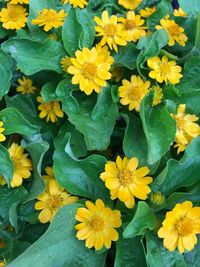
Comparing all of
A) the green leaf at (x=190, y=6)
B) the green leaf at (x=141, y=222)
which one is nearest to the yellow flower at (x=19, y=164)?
the green leaf at (x=141, y=222)

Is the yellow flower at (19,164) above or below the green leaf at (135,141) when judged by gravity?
below

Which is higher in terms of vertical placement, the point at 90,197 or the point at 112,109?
the point at 112,109

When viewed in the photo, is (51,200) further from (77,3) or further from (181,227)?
(77,3)

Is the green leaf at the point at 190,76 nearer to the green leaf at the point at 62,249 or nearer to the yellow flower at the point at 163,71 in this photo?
the yellow flower at the point at 163,71

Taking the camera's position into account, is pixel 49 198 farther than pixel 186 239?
Yes

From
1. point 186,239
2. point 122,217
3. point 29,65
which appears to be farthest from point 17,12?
point 186,239

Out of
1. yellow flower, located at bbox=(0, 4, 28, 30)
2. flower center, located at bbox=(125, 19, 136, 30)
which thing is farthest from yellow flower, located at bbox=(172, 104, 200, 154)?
yellow flower, located at bbox=(0, 4, 28, 30)

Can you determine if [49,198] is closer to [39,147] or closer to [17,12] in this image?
[39,147]

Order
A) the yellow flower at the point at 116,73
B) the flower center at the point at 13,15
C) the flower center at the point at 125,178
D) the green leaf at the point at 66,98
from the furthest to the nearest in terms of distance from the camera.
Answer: the flower center at the point at 13,15
the yellow flower at the point at 116,73
the green leaf at the point at 66,98
the flower center at the point at 125,178
